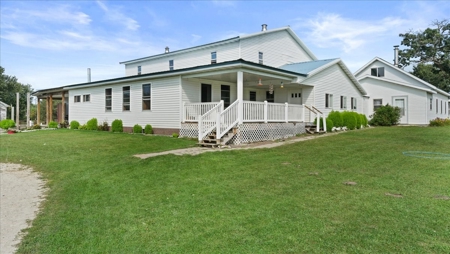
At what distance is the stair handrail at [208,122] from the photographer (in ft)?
41.9

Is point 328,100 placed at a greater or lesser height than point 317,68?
lesser

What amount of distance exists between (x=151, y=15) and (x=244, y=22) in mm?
8456

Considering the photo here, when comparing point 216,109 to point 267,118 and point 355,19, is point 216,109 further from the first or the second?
point 355,19

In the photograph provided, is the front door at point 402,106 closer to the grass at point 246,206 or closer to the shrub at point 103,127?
the grass at point 246,206

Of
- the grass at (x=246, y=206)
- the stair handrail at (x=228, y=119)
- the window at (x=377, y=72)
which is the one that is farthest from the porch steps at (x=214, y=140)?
the window at (x=377, y=72)

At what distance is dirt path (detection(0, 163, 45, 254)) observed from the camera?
4.41 meters

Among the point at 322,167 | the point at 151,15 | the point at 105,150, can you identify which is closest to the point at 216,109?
the point at 105,150

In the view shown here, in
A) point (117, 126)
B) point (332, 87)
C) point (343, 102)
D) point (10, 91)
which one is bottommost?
point (117, 126)

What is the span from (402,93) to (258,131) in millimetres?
17670

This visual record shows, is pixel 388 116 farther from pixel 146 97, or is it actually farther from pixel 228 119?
pixel 146 97

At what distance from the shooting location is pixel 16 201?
611 cm

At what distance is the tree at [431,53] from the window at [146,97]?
37438 millimetres

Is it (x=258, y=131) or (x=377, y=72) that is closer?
(x=258, y=131)

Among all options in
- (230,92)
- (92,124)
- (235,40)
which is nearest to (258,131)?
(230,92)
